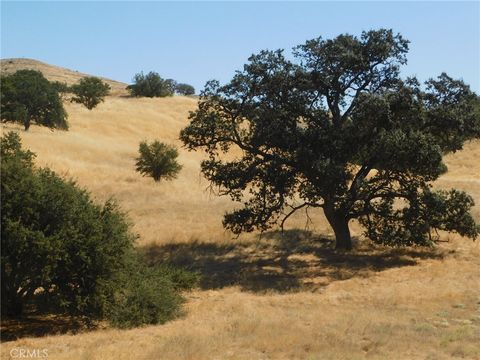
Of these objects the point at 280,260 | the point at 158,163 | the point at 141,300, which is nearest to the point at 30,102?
the point at 158,163

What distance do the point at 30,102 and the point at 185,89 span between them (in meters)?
109

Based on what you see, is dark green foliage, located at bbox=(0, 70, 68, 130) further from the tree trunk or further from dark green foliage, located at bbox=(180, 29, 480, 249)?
the tree trunk

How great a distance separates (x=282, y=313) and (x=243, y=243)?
1081 centimetres

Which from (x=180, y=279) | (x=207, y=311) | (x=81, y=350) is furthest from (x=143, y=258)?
(x=81, y=350)

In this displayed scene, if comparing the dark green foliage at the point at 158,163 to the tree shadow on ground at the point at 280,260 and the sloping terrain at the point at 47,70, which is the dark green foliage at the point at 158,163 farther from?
the sloping terrain at the point at 47,70

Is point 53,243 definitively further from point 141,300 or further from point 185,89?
point 185,89

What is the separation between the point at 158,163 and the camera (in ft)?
136

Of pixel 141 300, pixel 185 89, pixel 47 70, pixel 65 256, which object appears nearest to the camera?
pixel 65 256

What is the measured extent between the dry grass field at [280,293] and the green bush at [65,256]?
3.13 feet

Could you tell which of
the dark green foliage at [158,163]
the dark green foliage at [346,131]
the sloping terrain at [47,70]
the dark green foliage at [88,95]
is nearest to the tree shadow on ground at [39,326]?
the dark green foliage at [346,131]

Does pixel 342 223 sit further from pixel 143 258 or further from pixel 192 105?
pixel 192 105

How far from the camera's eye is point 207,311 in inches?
680

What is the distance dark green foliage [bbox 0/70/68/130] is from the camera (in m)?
53.9

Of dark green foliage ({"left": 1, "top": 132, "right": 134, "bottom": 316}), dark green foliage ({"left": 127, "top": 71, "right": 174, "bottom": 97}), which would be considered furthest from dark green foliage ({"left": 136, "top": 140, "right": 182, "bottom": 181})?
dark green foliage ({"left": 127, "top": 71, "right": 174, "bottom": 97})
